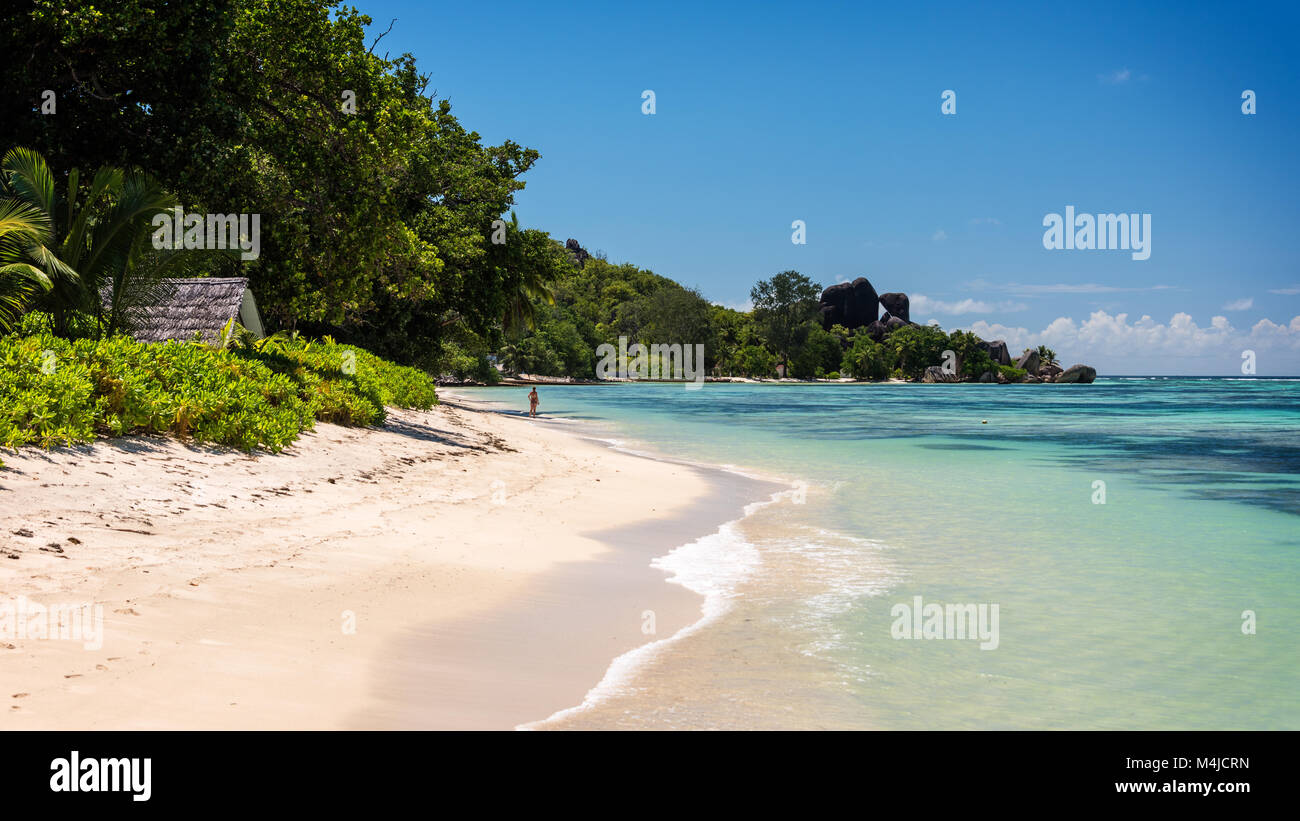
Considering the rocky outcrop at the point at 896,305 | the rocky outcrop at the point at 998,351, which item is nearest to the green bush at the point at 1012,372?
the rocky outcrop at the point at 998,351

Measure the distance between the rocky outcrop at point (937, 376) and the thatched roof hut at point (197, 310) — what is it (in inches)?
6173

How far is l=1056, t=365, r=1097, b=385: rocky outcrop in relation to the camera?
179 m

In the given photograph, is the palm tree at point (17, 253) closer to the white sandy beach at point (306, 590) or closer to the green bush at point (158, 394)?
the green bush at point (158, 394)

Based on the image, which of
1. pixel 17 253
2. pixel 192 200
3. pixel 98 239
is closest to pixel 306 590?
pixel 17 253

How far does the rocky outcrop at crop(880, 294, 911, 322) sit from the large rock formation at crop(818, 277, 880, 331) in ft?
16.5

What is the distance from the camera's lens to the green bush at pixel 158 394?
9891mm

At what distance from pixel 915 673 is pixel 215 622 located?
5.05 meters

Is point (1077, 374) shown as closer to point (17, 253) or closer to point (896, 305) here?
point (896, 305)

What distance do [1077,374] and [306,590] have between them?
194 metres

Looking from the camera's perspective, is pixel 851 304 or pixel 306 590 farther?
pixel 851 304

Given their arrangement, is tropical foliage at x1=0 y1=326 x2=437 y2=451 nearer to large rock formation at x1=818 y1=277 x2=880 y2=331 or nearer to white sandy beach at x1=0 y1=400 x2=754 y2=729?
white sandy beach at x1=0 y1=400 x2=754 y2=729

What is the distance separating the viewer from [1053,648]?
742 centimetres

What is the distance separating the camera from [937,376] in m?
166

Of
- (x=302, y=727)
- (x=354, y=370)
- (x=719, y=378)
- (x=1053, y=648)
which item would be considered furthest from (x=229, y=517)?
(x=719, y=378)
